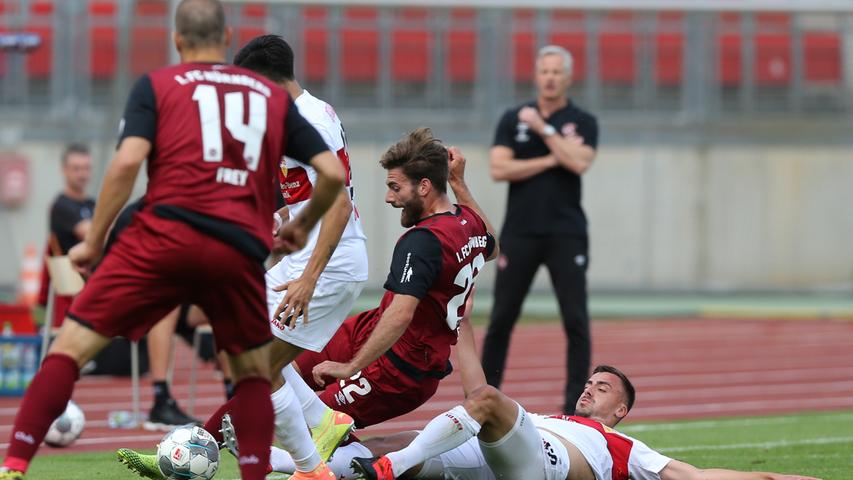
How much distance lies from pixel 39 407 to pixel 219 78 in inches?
51.1

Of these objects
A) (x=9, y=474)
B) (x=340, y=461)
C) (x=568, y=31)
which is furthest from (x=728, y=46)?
(x=9, y=474)

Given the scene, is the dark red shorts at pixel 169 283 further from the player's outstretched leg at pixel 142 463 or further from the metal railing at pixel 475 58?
the metal railing at pixel 475 58

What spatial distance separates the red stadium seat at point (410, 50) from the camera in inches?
831

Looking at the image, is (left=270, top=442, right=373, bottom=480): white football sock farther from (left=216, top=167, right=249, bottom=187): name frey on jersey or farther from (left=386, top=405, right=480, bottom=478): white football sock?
(left=216, top=167, right=249, bottom=187): name frey on jersey

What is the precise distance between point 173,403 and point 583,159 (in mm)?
3324

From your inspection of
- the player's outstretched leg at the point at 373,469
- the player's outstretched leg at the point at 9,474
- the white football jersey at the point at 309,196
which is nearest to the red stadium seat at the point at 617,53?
the white football jersey at the point at 309,196

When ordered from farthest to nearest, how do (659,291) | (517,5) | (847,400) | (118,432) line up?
(659,291) → (517,5) → (847,400) → (118,432)

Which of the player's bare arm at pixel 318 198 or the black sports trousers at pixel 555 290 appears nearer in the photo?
the player's bare arm at pixel 318 198

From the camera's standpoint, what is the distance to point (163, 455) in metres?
6.04

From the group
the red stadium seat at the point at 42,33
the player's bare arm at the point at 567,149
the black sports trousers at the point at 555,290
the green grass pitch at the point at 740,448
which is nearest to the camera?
the green grass pitch at the point at 740,448

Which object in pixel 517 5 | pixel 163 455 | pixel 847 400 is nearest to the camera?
pixel 163 455

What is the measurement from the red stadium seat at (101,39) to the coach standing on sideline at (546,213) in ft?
39.8

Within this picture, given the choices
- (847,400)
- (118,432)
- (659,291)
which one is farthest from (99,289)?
(659,291)

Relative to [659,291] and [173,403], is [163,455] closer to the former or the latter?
[173,403]
